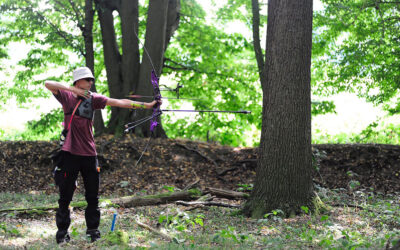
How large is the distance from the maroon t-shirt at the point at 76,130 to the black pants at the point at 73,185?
7 centimetres

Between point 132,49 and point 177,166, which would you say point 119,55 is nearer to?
point 132,49

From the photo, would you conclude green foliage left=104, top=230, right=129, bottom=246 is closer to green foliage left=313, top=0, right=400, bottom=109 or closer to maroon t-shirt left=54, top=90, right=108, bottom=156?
maroon t-shirt left=54, top=90, right=108, bottom=156

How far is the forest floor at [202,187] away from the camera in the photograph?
15.8 ft

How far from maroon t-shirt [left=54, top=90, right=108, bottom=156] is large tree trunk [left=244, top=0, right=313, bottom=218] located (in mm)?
2711

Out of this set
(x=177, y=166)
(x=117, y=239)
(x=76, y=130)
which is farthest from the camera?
(x=177, y=166)

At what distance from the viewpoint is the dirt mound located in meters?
9.30

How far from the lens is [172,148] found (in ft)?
35.8

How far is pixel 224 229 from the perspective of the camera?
5.70 metres

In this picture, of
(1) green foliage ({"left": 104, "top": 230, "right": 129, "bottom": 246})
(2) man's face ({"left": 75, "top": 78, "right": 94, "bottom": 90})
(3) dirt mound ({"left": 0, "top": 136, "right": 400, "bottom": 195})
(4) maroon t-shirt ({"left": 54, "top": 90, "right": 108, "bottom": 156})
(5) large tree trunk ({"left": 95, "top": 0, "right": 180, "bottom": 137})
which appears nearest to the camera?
(1) green foliage ({"left": 104, "top": 230, "right": 129, "bottom": 246})

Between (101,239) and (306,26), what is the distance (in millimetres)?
4139

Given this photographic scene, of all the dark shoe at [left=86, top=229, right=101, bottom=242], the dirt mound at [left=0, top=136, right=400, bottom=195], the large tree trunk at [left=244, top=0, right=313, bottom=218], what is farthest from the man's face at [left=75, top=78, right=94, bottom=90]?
the dirt mound at [left=0, top=136, right=400, bottom=195]

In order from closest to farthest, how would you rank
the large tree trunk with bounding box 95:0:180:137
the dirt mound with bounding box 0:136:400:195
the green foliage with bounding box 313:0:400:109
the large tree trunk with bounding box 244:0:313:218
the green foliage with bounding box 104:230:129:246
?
the green foliage with bounding box 104:230:129:246 → the large tree trunk with bounding box 244:0:313:218 → the dirt mound with bounding box 0:136:400:195 → the green foliage with bounding box 313:0:400:109 → the large tree trunk with bounding box 95:0:180:137

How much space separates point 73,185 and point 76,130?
63 centimetres

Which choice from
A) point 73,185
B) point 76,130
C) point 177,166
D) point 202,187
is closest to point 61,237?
point 73,185
